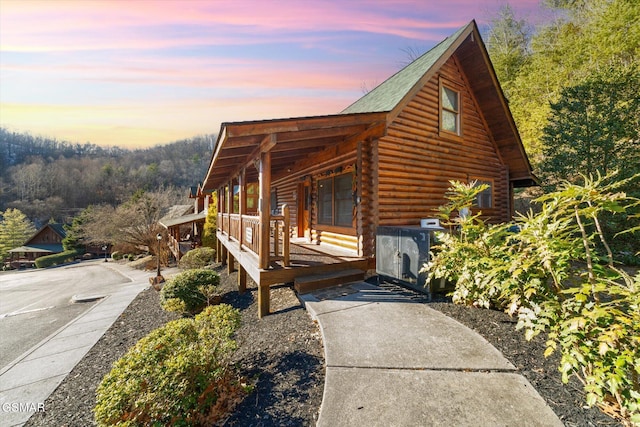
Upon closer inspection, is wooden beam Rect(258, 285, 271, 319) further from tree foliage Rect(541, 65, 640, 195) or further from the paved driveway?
tree foliage Rect(541, 65, 640, 195)

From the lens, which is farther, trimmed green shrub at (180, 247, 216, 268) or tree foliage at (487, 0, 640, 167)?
trimmed green shrub at (180, 247, 216, 268)

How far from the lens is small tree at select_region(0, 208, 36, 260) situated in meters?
38.3

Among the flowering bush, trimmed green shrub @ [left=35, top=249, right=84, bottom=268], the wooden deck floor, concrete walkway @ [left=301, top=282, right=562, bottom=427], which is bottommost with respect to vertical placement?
trimmed green shrub @ [left=35, top=249, right=84, bottom=268]

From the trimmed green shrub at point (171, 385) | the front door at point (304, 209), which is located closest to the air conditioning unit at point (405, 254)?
the trimmed green shrub at point (171, 385)

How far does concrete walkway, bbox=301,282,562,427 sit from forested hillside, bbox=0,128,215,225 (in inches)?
1983

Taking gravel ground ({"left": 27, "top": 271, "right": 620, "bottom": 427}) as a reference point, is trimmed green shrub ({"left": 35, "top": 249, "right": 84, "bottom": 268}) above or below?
below

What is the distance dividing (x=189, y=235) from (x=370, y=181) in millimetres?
26567

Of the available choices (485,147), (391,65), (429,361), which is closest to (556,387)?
(429,361)

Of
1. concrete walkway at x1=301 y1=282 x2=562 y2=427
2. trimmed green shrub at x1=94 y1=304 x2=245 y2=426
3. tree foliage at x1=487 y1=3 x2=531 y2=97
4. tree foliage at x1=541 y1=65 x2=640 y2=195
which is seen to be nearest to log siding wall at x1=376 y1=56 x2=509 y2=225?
tree foliage at x1=541 y1=65 x2=640 y2=195

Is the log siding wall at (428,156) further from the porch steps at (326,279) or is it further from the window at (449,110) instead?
the porch steps at (326,279)

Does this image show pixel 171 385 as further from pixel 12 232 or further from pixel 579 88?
pixel 12 232

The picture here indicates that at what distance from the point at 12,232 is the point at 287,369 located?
5878 centimetres

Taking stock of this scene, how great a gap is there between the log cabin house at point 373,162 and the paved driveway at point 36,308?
283 inches

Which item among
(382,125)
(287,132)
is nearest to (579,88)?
(382,125)
